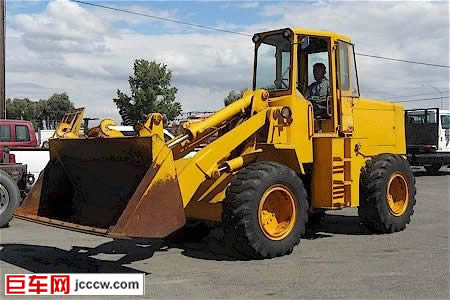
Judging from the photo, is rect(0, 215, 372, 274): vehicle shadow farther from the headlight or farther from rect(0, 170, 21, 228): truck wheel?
the headlight

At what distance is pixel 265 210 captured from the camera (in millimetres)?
7824

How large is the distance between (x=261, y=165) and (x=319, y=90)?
84.4 inches

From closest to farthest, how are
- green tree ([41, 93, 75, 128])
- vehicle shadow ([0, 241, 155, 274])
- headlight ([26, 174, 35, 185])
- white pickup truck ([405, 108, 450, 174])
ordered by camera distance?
vehicle shadow ([0, 241, 155, 274]) < headlight ([26, 174, 35, 185]) < white pickup truck ([405, 108, 450, 174]) < green tree ([41, 93, 75, 128])

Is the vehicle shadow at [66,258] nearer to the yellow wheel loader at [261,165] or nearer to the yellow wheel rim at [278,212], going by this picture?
the yellow wheel loader at [261,165]

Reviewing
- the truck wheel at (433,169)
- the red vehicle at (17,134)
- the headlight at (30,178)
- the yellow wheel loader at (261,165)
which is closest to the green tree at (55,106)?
the truck wheel at (433,169)

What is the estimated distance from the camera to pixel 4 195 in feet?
35.2

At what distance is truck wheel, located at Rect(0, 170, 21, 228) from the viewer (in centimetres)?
1069

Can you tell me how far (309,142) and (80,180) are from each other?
10.5 ft

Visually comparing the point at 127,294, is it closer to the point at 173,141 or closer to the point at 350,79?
the point at 173,141

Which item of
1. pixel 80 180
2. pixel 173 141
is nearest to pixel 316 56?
pixel 173 141

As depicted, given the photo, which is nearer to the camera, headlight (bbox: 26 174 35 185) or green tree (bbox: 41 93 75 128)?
headlight (bbox: 26 174 35 185)

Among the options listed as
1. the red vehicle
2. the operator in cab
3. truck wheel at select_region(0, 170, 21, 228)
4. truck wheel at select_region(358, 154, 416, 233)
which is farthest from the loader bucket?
the red vehicle

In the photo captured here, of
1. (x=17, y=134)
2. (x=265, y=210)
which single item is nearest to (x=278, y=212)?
(x=265, y=210)

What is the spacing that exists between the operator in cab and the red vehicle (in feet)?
30.8
